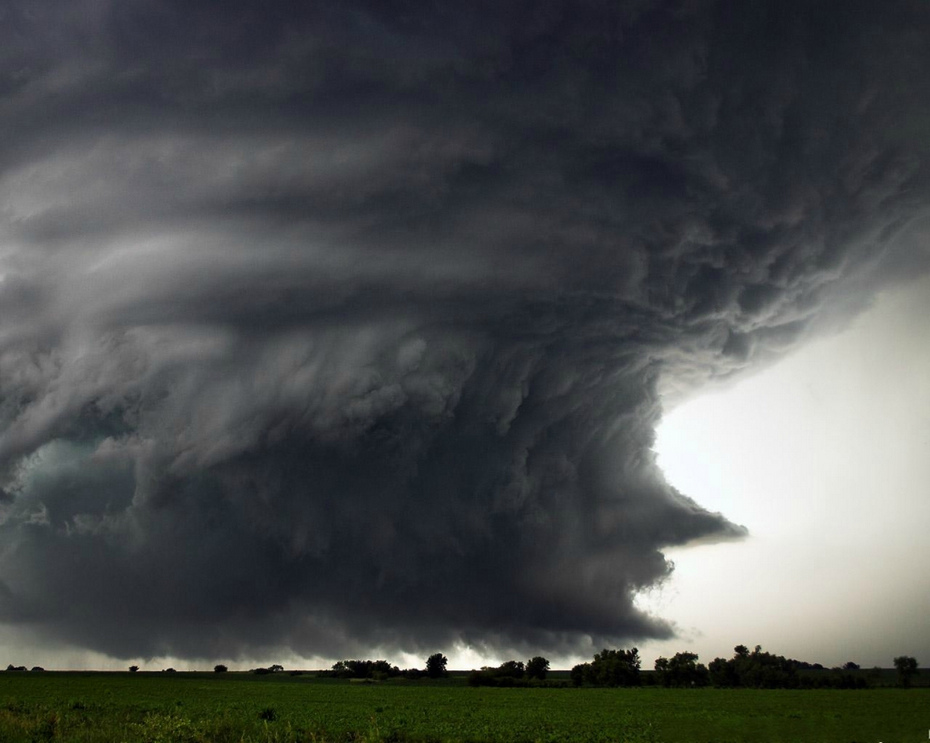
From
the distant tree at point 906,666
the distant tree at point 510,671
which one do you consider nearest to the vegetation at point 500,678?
the distant tree at point 510,671

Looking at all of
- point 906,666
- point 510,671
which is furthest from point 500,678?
point 906,666

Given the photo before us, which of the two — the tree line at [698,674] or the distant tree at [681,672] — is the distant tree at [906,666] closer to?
the tree line at [698,674]

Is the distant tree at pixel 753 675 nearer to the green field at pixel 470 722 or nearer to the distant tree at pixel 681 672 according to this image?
the distant tree at pixel 681 672

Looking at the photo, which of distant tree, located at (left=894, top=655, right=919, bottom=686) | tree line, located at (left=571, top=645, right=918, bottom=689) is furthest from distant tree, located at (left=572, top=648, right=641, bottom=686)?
distant tree, located at (left=894, top=655, right=919, bottom=686)

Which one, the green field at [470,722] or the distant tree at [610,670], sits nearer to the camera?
the green field at [470,722]

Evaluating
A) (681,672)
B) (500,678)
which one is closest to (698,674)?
(681,672)

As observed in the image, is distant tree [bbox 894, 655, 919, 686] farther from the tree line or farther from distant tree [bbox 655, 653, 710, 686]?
distant tree [bbox 655, 653, 710, 686]

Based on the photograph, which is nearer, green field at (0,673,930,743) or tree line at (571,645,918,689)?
green field at (0,673,930,743)

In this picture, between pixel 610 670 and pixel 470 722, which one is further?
pixel 610 670

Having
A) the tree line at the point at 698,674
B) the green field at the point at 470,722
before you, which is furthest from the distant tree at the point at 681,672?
the green field at the point at 470,722

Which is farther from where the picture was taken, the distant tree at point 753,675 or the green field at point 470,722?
the distant tree at point 753,675

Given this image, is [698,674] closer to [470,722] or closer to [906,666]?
[906,666]

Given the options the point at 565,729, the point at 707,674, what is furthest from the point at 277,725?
the point at 707,674

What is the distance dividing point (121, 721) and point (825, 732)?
54.4 m
